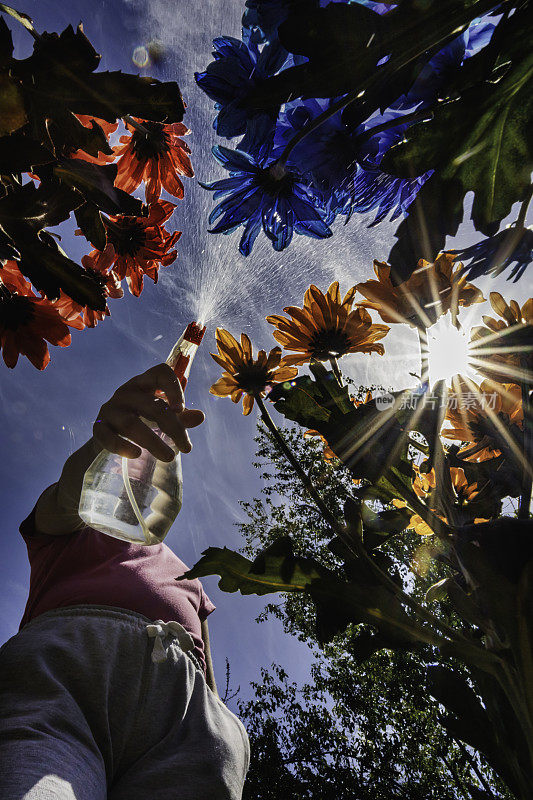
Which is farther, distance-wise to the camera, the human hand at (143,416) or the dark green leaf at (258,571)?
the human hand at (143,416)

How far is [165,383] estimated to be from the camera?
985mm

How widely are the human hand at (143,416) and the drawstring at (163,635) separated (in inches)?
19.9

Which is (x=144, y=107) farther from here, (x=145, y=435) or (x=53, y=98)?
(x=145, y=435)

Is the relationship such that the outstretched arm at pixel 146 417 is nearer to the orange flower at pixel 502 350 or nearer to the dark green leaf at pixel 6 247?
the dark green leaf at pixel 6 247

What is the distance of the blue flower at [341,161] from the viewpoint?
0.69 metres

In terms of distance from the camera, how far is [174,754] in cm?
89

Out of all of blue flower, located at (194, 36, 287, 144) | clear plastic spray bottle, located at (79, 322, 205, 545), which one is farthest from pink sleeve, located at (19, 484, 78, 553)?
blue flower, located at (194, 36, 287, 144)

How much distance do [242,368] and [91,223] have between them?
523mm

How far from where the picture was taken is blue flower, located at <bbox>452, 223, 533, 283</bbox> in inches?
23.0

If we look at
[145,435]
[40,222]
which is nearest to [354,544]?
[145,435]

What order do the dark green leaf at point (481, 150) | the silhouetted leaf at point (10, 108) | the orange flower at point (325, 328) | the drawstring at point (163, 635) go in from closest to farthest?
the silhouetted leaf at point (10, 108)
the dark green leaf at point (481, 150)
the orange flower at point (325, 328)
the drawstring at point (163, 635)

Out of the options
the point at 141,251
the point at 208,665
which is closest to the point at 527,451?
the point at 141,251

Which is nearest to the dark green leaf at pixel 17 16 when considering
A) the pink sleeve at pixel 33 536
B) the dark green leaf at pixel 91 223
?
the dark green leaf at pixel 91 223

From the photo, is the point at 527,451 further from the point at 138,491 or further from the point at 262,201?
the point at 138,491
